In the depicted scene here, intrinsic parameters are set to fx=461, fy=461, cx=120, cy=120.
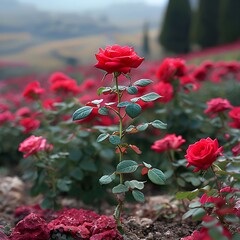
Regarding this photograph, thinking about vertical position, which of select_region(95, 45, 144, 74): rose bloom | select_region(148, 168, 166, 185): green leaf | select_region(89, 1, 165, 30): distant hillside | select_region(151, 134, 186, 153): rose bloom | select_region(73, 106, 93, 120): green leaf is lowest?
select_region(89, 1, 165, 30): distant hillside

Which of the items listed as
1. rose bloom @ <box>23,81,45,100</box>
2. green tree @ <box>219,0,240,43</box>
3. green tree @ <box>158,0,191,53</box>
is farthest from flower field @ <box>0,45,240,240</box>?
green tree @ <box>158,0,191,53</box>

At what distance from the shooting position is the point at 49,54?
65.1 ft

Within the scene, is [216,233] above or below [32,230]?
above

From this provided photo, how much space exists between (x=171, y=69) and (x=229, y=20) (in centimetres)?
1235

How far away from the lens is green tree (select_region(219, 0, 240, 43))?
14172mm

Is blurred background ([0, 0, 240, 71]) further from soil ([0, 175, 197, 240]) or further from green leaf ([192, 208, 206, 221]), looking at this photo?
green leaf ([192, 208, 206, 221])

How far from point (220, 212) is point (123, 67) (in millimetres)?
601

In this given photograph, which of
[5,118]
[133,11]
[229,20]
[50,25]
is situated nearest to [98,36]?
[50,25]

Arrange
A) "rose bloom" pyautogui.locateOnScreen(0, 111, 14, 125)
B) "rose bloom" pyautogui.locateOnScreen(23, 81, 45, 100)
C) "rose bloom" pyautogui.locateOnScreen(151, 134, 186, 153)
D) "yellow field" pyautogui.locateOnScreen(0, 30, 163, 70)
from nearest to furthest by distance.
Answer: "rose bloom" pyautogui.locateOnScreen(151, 134, 186, 153) < "rose bloom" pyautogui.locateOnScreen(23, 81, 45, 100) < "rose bloom" pyautogui.locateOnScreen(0, 111, 14, 125) < "yellow field" pyautogui.locateOnScreen(0, 30, 163, 70)

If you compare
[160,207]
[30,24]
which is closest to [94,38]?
[30,24]

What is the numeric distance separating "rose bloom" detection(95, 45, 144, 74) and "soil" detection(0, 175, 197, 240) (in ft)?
2.11

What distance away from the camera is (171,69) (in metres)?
2.78

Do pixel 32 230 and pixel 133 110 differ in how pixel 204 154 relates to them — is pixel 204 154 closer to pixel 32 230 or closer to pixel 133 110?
pixel 133 110

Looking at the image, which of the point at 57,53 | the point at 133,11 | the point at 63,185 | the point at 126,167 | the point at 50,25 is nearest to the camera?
the point at 126,167
